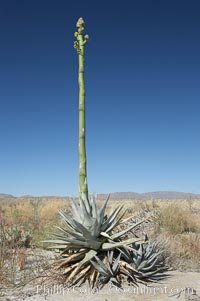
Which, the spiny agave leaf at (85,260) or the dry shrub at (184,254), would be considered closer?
the spiny agave leaf at (85,260)

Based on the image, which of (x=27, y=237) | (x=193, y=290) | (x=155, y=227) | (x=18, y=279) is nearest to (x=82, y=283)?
(x=18, y=279)

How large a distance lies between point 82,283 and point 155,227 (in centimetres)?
626

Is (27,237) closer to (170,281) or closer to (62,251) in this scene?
(62,251)

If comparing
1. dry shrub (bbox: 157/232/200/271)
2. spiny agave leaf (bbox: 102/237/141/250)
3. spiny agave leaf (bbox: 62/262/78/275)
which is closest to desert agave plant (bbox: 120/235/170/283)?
spiny agave leaf (bbox: 102/237/141/250)

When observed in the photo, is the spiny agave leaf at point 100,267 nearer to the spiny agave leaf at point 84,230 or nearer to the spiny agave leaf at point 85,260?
the spiny agave leaf at point 85,260

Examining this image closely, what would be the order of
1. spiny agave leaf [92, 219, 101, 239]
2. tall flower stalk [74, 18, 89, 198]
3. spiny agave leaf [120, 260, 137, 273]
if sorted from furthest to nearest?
tall flower stalk [74, 18, 89, 198] < spiny agave leaf [92, 219, 101, 239] < spiny agave leaf [120, 260, 137, 273]

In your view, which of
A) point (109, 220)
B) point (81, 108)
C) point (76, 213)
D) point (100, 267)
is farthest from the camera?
point (81, 108)

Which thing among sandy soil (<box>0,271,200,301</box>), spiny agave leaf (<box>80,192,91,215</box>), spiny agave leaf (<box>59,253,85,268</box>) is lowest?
sandy soil (<box>0,271,200,301</box>)

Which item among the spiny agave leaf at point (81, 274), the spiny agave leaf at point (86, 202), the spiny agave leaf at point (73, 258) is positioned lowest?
the spiny agave leaf at point (81, 274)

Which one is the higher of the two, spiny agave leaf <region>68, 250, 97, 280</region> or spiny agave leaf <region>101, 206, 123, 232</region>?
spiny agave leaf <region>101, 206, 123, 232</region>

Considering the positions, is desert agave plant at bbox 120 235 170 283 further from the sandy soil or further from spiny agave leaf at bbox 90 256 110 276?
spiny agave leaf at bbox 90 256 110 276

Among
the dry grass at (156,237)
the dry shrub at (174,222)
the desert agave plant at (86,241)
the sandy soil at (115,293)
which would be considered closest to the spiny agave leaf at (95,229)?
the desert agave plant at (86,241)

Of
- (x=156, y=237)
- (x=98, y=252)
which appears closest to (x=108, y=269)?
(x=98, y=252)

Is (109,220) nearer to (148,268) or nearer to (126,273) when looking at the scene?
(126,273)
